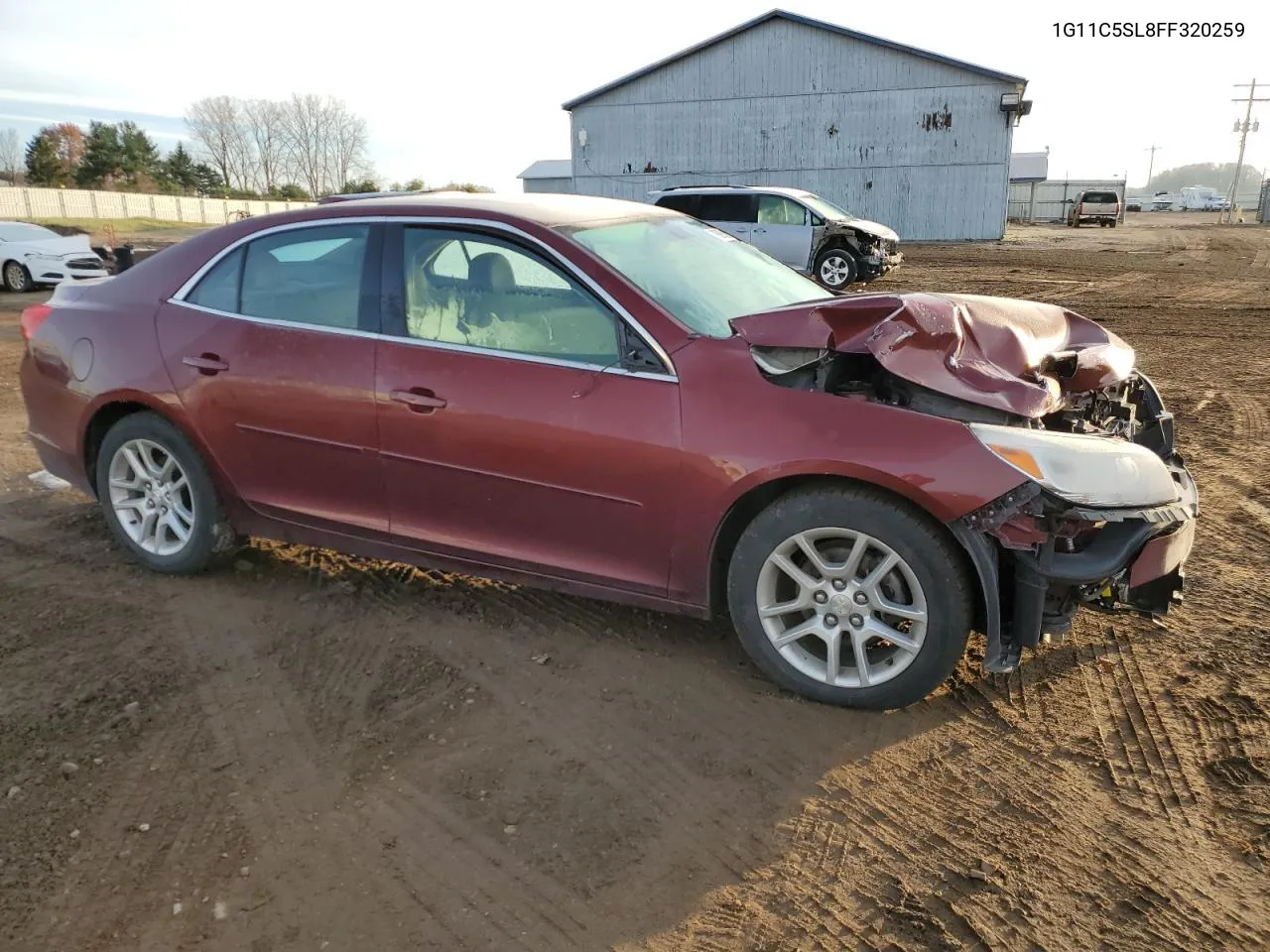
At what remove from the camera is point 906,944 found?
7.05ft

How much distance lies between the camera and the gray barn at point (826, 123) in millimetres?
31781

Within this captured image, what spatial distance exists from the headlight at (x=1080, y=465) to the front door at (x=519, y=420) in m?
1.07

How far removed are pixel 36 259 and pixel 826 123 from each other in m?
25.8

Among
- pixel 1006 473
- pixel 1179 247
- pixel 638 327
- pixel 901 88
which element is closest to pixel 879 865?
pixel 1006 473

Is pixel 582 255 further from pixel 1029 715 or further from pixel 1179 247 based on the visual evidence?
pixel 1179 247

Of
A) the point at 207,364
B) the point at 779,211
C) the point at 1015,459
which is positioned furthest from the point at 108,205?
the point at 1015,459

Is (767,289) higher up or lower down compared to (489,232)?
A: lower down

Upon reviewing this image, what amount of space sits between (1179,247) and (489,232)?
28.8m

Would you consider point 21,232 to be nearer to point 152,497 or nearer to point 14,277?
point 14,277

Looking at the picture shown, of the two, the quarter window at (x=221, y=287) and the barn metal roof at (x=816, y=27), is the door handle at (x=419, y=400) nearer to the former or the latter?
the quarter window at (x=221, y=287)

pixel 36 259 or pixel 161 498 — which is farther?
pixel 36 259

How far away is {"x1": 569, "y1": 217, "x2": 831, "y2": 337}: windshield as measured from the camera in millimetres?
3420

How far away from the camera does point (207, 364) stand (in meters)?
3.96

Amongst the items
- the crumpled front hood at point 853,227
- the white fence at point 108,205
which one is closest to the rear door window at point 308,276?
the crumpled front hood at point 853,227
